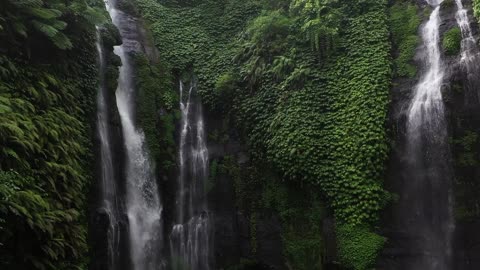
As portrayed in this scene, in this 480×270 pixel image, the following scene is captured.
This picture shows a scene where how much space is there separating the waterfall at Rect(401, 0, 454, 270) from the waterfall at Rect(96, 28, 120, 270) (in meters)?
8.46

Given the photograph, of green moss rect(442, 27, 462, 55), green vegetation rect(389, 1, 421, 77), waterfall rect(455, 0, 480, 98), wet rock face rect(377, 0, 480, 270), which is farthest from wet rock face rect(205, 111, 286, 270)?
green moss rect(442, 27, 462, 55)

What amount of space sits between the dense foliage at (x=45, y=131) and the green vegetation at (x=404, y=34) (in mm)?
10032

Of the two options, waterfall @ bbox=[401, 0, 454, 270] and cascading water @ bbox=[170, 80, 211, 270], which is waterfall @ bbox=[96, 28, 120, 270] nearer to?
cascading water @ bbox=[170, 80, 211, 270]

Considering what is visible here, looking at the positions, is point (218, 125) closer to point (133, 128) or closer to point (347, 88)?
point (133, 128)

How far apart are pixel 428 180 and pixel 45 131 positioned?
10337 millimetres

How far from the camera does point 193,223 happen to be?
558 inches

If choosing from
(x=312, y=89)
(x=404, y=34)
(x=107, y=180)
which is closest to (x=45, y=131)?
(x=107, y=180)

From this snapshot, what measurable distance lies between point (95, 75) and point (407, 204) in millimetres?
10444

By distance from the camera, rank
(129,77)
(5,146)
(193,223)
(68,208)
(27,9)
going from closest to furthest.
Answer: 1. (5,146)
2. (68,208)
3. (27,9)
4. (193,223)
5. (129,77)

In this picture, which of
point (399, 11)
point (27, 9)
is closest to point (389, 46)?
point (399, 11)

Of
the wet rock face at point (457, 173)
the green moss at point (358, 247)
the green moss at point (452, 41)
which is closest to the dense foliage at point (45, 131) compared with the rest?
the green moss at point (358, 247)

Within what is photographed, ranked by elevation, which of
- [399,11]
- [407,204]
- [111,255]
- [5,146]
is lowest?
[111,255]

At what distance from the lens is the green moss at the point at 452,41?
12891 mm

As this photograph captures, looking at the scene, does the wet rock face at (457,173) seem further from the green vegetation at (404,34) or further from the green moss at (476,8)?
the green vegetation at (404,34)
